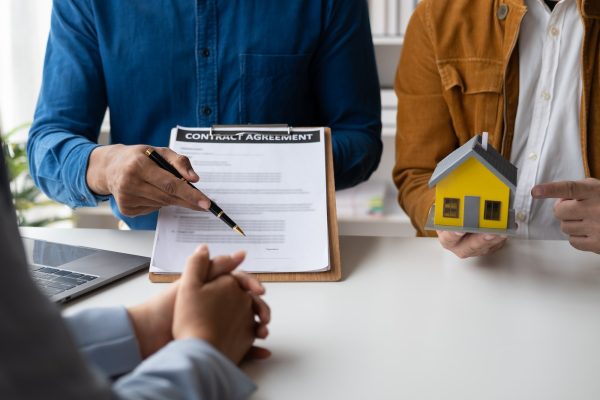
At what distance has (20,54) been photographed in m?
3.06

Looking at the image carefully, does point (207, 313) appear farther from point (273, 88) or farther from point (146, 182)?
point (273, 88)

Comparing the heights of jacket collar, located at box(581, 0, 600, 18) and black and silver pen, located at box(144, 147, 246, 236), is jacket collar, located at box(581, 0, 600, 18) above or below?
above

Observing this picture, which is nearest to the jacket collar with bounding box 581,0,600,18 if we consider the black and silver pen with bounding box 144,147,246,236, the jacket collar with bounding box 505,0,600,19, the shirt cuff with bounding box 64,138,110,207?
the jacket collar with bounding box 505,0,600,19

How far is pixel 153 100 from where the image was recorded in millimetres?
1668

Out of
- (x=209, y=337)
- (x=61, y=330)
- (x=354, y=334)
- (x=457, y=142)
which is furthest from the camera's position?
(x=457, y=142)

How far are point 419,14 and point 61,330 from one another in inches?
54.1

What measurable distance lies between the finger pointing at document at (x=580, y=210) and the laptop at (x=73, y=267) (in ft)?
2.24

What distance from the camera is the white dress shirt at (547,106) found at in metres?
1.65

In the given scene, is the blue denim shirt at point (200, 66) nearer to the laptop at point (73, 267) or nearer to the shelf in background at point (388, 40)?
the laptop at point (73, 267)

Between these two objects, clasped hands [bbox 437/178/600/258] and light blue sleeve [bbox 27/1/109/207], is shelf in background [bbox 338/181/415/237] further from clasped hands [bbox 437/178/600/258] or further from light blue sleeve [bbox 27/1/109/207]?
clasped hands [bbox 437/178/600/258]

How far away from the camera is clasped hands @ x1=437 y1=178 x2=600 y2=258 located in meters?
1.29

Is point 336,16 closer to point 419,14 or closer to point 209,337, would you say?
point 419,14

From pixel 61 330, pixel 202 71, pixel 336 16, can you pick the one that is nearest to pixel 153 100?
pixel 202 71

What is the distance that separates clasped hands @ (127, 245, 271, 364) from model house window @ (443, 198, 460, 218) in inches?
17.2
